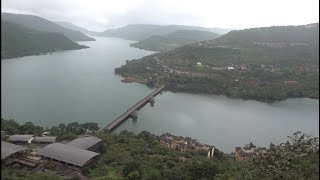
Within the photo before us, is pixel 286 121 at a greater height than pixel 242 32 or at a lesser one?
lesser

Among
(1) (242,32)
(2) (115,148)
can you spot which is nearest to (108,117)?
(2) (115,148)

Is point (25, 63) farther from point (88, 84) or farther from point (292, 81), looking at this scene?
point (292, 81)

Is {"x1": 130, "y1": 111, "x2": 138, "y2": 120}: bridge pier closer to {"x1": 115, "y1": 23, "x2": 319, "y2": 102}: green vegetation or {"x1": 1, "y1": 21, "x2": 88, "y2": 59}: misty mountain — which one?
{"x1": 115, "y1": 23, "x2": 319, "y2": 102}: green vegetation

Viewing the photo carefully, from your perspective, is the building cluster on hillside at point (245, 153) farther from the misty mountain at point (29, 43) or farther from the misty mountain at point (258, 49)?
the misty mountain at point (29, 43)

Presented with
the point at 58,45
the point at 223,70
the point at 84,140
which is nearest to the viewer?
the point at 84,140

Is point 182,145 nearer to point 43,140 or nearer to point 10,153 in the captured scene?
point 43,140

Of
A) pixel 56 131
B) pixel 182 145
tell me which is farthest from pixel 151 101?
pixel 56 131

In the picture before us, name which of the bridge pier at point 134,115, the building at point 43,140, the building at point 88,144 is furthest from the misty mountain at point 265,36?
the building at point 43,140
